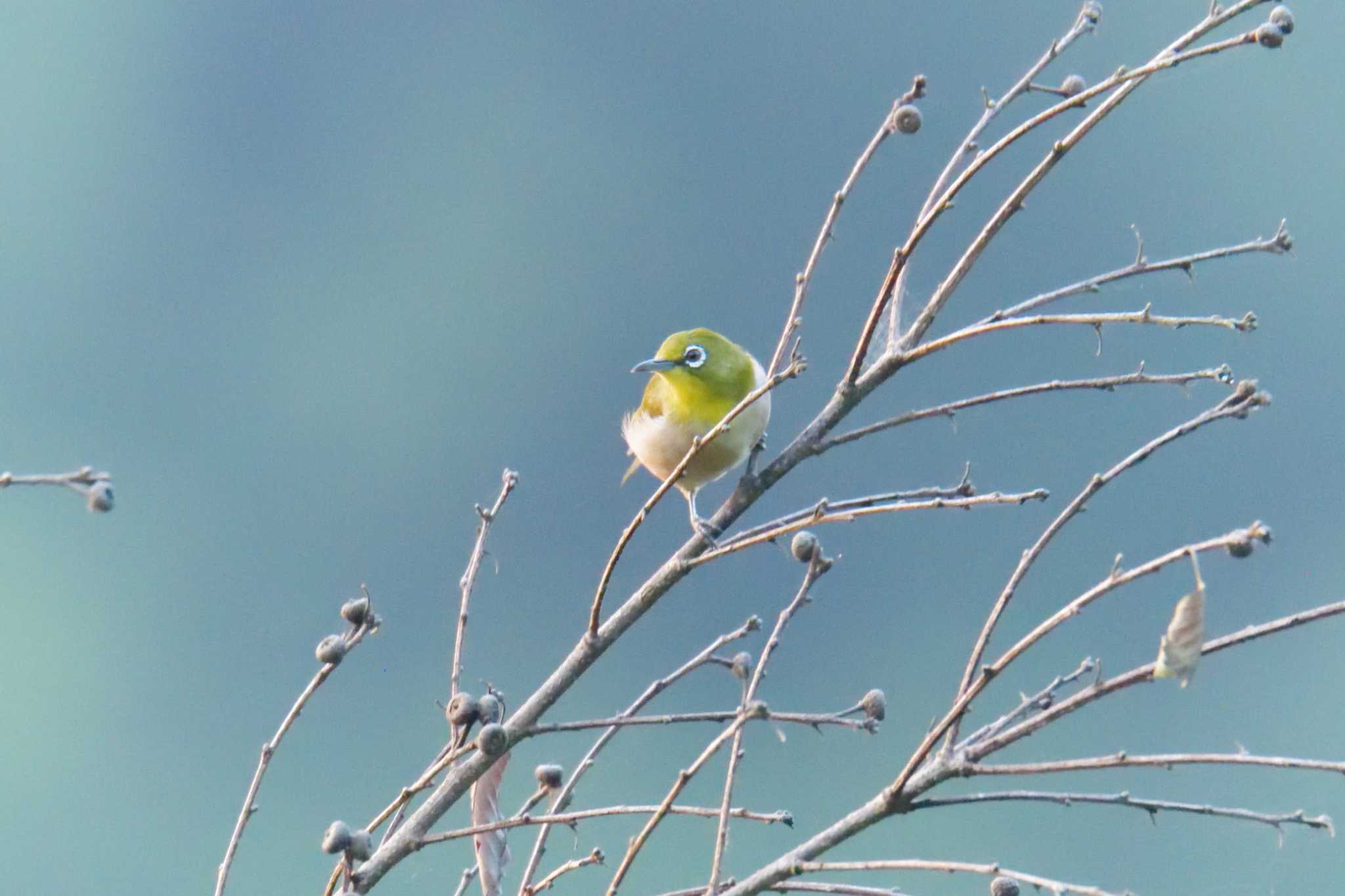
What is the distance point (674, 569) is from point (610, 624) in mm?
106

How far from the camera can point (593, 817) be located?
152 centimetres

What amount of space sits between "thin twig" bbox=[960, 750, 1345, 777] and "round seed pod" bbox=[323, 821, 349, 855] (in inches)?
26.5

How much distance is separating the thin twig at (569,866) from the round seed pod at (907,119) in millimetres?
1025

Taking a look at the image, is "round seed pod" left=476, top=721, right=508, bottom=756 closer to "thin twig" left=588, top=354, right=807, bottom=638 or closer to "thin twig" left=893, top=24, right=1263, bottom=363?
"thin twig" left=588, top=354, right=807, bottom=638

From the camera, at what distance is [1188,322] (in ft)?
5.74

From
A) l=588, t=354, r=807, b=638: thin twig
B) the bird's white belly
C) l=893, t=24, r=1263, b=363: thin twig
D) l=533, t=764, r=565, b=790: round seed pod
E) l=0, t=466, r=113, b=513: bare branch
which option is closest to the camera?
l=0, t=466, r=113, b=513: bare branch

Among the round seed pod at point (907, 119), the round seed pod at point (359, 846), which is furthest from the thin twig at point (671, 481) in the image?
the round seed pod at point (907, 119)

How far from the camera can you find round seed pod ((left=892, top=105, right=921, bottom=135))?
6.28 ft

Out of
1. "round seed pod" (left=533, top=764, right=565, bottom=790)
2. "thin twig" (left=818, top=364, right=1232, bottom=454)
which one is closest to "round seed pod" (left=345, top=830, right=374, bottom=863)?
"round seed pod" (left=533, top=764, right=565, bottom=790)

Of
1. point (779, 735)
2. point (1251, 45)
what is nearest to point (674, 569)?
point (779, 735)

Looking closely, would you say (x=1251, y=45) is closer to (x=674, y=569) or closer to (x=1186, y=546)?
(x=1186, y=546)

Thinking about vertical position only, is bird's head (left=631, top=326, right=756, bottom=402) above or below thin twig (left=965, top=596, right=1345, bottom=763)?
above

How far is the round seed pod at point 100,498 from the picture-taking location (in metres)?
1.06

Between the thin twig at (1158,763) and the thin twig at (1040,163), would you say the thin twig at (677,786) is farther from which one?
the thin twig at (1040,163)
